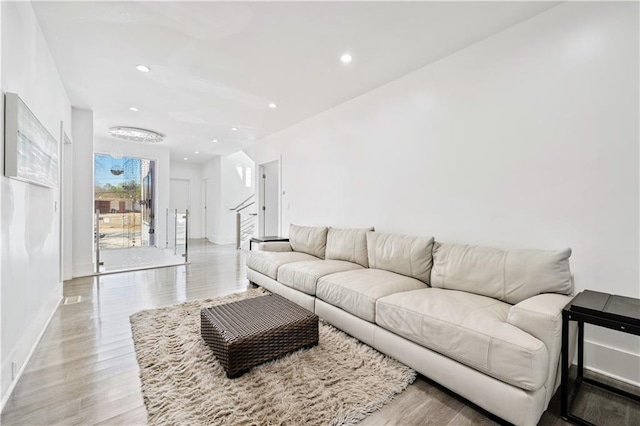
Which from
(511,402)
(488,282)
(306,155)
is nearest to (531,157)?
(488,282)

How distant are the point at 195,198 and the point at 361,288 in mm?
8743

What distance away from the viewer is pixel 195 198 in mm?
9781

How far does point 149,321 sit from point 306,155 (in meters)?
3.17

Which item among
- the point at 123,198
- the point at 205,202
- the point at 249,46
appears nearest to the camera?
the point at 249,46

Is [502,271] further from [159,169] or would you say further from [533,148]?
[159,169]

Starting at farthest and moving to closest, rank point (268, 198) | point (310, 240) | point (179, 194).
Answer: point (179, 194)
point (268, 198)
point (310, 240)

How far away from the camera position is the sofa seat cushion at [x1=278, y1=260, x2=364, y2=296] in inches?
113

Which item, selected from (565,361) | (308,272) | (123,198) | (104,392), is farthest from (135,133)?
(565,361)

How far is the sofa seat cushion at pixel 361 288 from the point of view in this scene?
226 centimetres

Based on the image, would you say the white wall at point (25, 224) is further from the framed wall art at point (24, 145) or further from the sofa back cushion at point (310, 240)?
the sofa back cushion at point (310, 240)

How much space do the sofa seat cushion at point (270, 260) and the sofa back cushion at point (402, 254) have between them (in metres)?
0.95

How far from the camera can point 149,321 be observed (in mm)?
2750

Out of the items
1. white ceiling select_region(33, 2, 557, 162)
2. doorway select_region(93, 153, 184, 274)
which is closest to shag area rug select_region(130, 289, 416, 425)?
white ceiling select_region(33, 2, 557, 162)

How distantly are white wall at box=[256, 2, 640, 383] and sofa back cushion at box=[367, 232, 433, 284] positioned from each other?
0.31 metres
